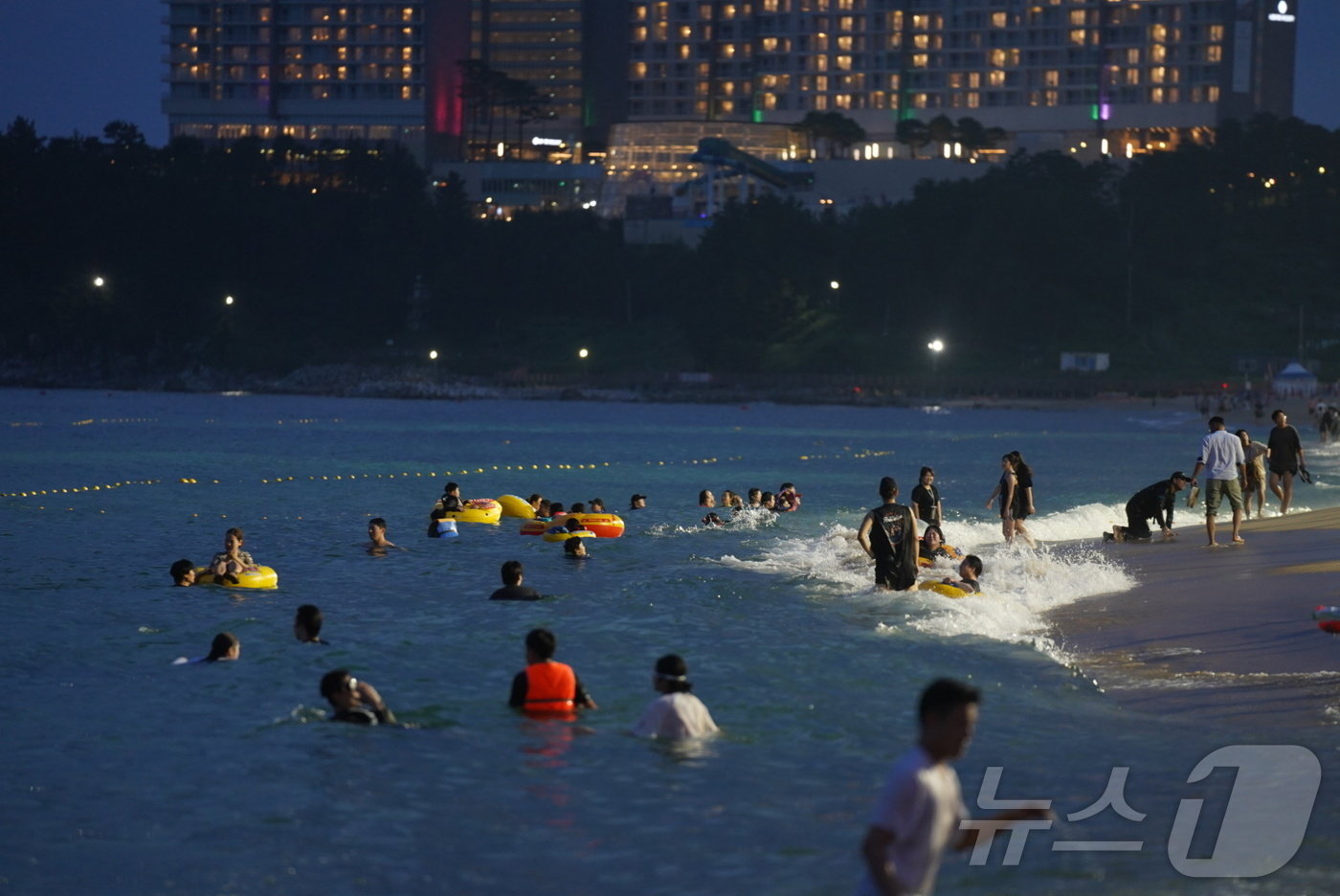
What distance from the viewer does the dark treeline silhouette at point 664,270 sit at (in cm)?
13388

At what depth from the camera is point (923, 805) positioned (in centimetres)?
698

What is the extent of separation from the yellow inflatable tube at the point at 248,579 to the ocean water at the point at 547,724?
0.44 meters

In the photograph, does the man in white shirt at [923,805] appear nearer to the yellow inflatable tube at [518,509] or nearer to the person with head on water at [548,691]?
the person with head on water at [548,691]

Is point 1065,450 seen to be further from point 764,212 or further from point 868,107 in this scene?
point 868,107

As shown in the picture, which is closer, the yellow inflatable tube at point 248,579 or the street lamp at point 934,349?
the yellow inflatable tube at point 248,579

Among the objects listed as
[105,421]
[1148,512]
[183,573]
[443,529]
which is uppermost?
[1148,512]

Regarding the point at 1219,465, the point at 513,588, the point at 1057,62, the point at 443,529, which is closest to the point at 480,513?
the point at 443,529

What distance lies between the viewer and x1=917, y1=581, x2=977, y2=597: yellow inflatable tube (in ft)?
67.9

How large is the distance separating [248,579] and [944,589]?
32.9ft

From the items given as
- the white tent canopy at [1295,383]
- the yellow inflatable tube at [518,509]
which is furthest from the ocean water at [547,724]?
the white tent canopy at [1295,383]

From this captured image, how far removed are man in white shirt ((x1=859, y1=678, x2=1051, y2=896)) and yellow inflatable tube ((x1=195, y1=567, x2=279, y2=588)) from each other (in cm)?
1807

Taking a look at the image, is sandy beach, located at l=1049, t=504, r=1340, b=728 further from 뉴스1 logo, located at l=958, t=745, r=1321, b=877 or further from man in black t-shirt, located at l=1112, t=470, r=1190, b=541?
man in black t-shirt, located at l=1112, t=470, r=1190, b=541

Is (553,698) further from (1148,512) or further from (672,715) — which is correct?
(1148,512)

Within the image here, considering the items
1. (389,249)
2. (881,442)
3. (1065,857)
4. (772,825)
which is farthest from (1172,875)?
(389,249)
